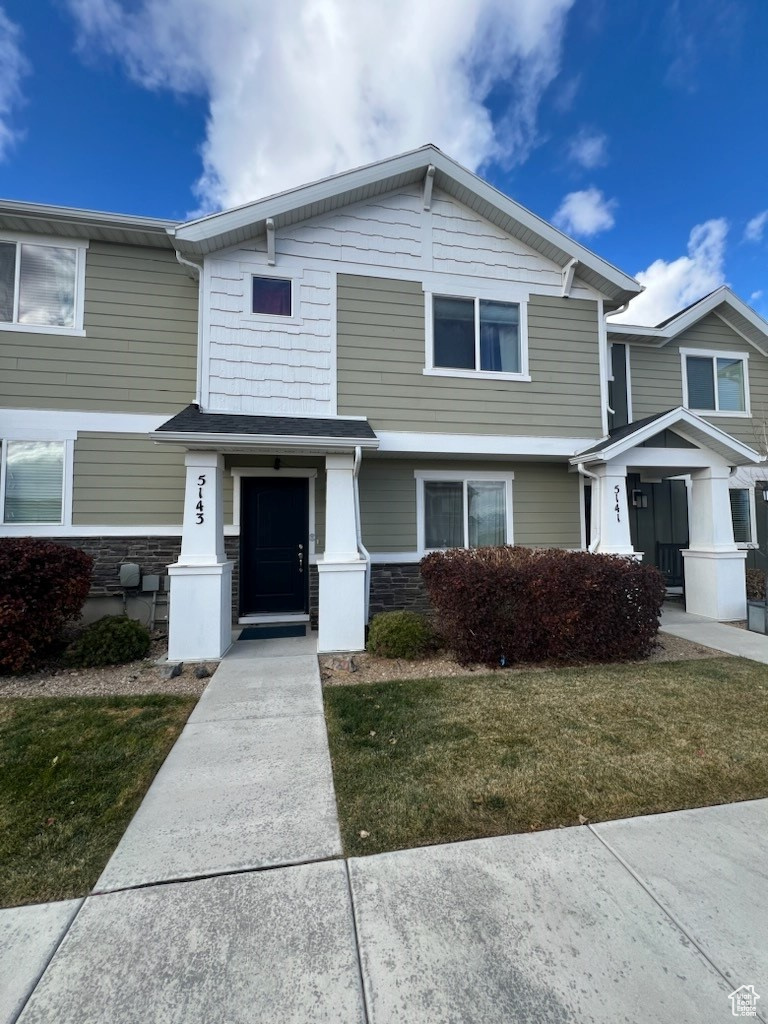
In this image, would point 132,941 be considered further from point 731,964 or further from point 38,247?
point 38,247

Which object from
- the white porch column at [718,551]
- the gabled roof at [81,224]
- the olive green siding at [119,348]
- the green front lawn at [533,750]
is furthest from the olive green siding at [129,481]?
the white porch column at [718,551]

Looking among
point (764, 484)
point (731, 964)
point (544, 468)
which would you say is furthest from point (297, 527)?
point (764, 484)

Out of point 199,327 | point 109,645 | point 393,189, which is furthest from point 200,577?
point 393,189

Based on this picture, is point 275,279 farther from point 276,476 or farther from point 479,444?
point 479,444

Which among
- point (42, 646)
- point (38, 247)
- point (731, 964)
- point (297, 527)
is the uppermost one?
point (38, 247)

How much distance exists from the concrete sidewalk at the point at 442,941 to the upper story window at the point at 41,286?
7.79 m

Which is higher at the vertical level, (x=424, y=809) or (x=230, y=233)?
(x=230, y=233)

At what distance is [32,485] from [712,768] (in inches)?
350

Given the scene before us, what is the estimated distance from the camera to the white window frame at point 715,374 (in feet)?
33.0

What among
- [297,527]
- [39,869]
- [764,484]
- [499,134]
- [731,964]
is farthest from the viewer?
[499,134]

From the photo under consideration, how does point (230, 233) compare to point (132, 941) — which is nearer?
point (132, 941)

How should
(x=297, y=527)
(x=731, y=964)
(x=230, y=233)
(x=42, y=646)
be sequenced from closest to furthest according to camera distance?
(x=731, y=964) → (x=42, y=646) → (x=230, y=233) → (x=297, y=527)

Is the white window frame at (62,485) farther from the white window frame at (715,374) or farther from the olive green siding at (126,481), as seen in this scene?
the white window frame at (715,374)

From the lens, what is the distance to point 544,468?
8.51 metres
